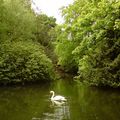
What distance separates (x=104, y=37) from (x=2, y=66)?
989 cm

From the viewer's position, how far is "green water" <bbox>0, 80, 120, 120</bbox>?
1694cm

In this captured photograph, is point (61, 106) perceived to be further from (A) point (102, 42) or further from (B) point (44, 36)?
(B) point (44, 36)

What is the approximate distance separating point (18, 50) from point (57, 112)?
16.4 metres

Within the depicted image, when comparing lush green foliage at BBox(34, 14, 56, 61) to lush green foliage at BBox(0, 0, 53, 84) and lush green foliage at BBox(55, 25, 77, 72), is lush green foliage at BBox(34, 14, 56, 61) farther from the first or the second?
lush green foliage at BBox(0, 0, 53, 84)

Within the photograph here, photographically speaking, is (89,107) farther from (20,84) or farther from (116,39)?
(20,84)

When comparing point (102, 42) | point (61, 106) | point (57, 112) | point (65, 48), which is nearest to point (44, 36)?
point (65, 48)

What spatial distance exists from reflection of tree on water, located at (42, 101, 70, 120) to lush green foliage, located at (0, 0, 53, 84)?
11.6 meters

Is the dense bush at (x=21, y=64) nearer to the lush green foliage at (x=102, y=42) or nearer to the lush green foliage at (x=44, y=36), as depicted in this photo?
the lush green foliage at (x=102, y=42)

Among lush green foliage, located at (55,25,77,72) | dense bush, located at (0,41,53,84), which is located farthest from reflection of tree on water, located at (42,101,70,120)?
lush green foliage, located at (55,25,77,72)

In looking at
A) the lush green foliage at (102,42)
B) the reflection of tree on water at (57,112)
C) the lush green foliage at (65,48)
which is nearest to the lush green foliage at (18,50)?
the lush green foliage at (102,42)

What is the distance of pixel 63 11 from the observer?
42281 millimetres

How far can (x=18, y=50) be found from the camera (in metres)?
33.7

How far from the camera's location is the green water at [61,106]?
16.9m

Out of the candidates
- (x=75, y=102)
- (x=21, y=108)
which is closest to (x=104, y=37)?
(x=75, y=102)
